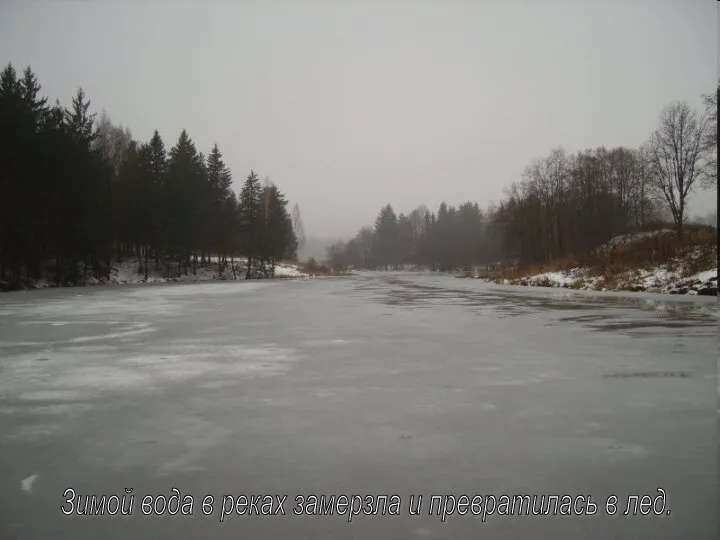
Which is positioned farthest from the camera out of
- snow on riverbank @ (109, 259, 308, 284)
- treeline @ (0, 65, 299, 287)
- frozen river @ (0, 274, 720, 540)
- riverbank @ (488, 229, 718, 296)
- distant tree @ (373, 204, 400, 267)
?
distant tree @ (373, 204, 400, 267)

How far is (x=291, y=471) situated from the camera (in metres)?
2.81

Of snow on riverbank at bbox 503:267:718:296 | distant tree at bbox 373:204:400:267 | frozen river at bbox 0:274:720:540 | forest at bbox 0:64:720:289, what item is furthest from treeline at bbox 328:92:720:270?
distant tree at bbox 373:204:400:267

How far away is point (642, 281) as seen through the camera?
23.0m

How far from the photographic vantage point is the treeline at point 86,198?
28172mm

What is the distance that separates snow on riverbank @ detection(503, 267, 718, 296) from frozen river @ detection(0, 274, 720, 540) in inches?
581

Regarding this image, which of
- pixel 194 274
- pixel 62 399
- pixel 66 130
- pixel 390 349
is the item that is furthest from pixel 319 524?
pixel 194 274

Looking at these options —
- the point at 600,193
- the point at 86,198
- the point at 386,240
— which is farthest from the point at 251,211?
the point at 386,240

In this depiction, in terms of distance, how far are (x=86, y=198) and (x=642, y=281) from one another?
36968mm

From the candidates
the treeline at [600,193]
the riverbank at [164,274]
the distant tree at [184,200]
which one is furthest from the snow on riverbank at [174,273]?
the treeline at [600,193]

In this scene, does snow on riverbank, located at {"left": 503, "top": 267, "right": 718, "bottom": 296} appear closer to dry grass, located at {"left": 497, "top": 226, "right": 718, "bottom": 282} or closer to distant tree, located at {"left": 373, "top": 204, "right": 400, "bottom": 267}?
dry grass, located at {"left": 497, "top": 226, "right": 718, "bottom": 282}

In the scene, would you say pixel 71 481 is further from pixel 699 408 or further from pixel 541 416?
pixel 699 408

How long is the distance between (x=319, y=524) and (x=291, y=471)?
1.92 feet

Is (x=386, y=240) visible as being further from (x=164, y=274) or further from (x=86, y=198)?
(x=86, y=198)

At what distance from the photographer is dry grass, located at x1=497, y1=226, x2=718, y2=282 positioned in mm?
21547
